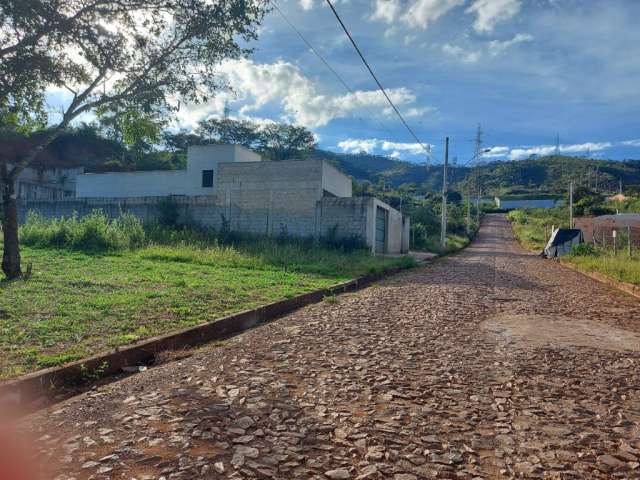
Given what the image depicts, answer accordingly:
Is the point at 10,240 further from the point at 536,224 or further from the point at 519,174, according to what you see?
the point at 519,174

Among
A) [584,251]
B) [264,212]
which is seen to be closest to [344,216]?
[264,212]

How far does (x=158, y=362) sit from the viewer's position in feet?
16.2

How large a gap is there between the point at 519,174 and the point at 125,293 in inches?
4703

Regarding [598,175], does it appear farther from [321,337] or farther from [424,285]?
[321,337]

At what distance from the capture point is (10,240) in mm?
9500

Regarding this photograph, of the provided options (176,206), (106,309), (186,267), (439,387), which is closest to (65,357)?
(106,309)

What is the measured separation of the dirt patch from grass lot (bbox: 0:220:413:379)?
12.9ft

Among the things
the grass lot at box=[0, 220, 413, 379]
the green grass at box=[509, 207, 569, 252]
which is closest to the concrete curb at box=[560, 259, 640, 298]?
the grass lot at box=[0, 220, 413, 379]

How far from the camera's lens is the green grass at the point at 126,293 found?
4.96 m

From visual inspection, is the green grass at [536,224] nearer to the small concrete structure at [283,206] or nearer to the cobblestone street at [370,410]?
the small concrete structure at [283,206]

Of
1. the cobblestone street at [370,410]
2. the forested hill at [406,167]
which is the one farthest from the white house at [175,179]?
the cobblestone street at [370,410]

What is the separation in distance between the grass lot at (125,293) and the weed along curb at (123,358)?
179mm

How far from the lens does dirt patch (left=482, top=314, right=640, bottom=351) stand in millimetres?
5692

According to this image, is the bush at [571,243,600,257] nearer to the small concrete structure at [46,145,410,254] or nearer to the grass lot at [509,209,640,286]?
the grass lot at [509,209,640,286]
